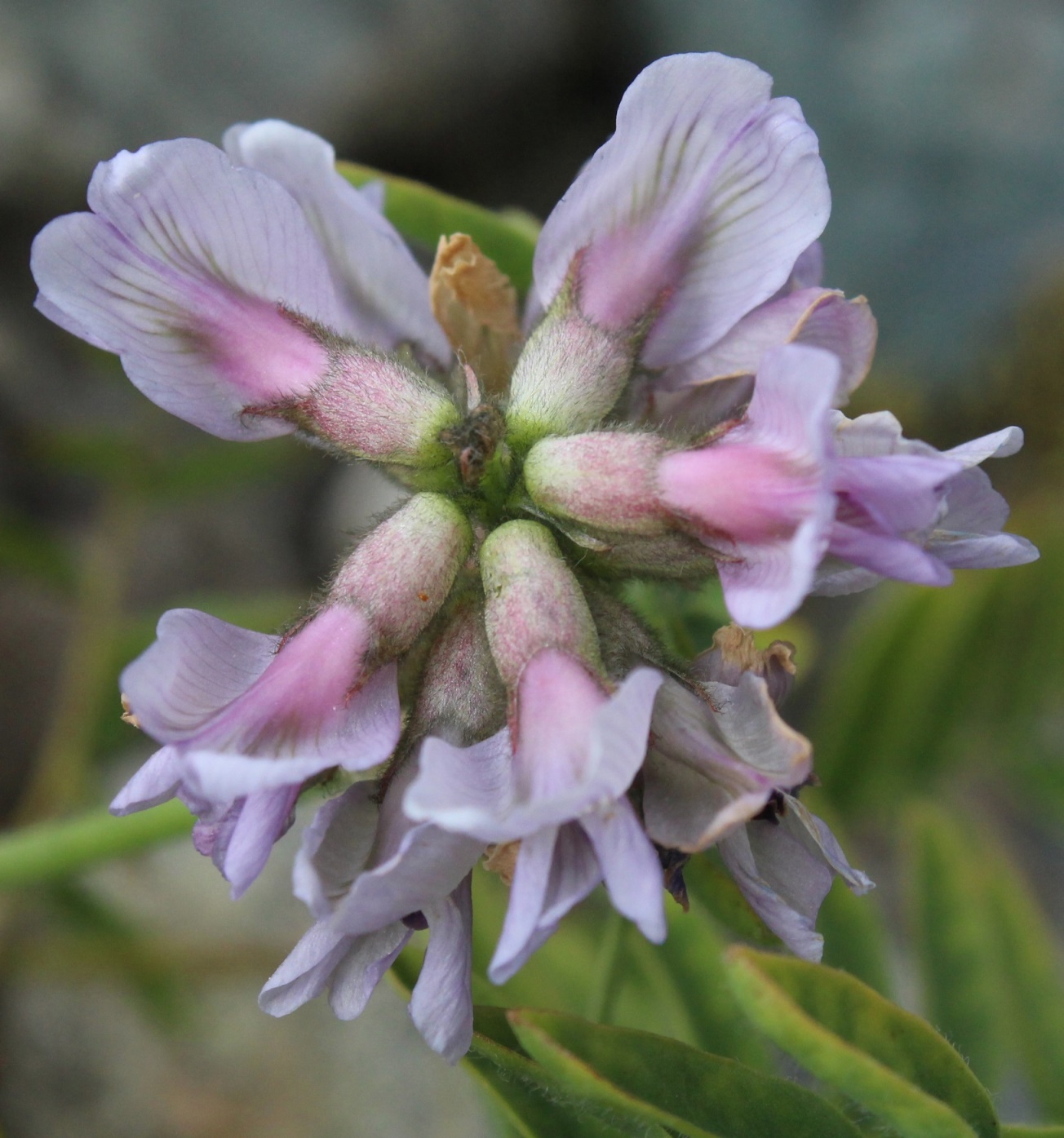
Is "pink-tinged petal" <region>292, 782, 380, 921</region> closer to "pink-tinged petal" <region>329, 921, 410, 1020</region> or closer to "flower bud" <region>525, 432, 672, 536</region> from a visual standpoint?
"pink-tinged petal" <region>329, 921, 410, 1020</region>

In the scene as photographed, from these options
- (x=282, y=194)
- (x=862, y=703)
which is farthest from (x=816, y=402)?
(x=862, y=703)

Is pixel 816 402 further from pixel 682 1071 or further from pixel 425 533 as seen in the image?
pixel 682 1071

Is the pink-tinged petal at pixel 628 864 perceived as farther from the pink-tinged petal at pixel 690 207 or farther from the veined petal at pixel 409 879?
the pink-tinged petal at pixel 690 207

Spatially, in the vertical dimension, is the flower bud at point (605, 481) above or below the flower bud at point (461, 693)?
above

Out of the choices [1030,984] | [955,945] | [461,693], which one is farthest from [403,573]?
[1030,984]

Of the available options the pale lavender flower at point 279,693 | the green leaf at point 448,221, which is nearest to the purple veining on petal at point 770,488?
the pale lavender flower at point 279,693

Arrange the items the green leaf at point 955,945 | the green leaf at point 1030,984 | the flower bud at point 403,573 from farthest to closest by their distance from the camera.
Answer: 1. the green leaf at point 1030,984
2. the green leaf at point 955,945
3. the flower bud at point 403,573

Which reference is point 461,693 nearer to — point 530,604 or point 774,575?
point 530,604
